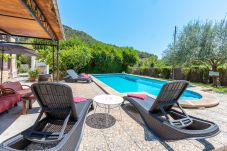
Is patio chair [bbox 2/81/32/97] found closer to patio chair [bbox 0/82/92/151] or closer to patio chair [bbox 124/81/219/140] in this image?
patio chair [bbox 0/82/92/151]

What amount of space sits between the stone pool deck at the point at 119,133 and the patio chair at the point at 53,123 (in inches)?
18.9

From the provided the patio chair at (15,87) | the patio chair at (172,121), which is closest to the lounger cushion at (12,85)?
the patio chair at (15,87)

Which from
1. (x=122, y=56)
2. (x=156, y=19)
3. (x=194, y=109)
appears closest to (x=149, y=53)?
(x=122, y=56)

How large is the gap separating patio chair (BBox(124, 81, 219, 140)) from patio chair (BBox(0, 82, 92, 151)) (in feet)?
5.60

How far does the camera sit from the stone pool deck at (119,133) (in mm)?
3123

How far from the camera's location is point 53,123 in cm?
335

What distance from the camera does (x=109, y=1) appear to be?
1983 cm

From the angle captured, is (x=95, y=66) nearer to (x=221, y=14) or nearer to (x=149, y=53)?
(x=221, y=14)

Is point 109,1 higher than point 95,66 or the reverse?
higher

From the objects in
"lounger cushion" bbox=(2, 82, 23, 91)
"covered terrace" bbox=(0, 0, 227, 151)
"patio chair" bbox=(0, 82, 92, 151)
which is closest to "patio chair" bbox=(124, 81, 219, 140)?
"covered terrace" bbox=(0, 0, 227, 151)

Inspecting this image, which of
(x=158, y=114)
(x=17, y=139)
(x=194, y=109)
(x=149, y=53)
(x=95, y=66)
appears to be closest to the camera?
(x=17, y=139)

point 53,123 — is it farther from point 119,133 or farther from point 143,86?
point 143,86

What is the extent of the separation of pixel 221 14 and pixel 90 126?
13172 mm

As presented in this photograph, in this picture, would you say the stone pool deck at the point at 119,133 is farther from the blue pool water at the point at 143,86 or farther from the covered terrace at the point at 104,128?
the blue pool water at the point at 143,86
